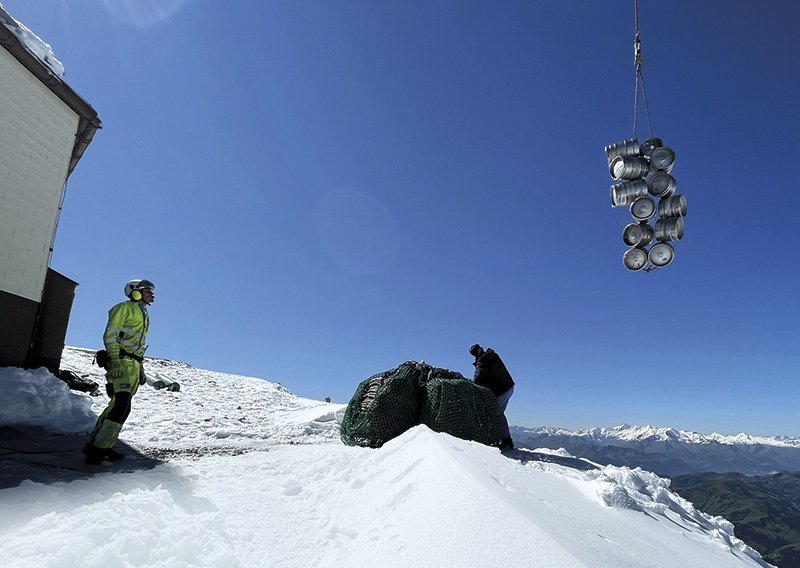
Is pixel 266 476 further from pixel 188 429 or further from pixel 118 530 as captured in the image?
pixel 188 429

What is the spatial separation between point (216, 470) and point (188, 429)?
13.4 ft

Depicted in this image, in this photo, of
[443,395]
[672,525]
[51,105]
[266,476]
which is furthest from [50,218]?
[672,525]

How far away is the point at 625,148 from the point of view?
31.5 feet

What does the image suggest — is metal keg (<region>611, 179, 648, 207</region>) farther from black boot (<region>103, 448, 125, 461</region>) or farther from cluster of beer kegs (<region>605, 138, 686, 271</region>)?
black boot (<region>103, 448, 125, 461</region>)

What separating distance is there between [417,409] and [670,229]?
669 centimetres

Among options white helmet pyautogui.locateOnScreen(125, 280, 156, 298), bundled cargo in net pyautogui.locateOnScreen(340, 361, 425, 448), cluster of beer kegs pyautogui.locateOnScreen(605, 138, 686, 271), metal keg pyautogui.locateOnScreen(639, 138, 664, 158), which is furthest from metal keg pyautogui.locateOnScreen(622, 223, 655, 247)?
white helmet pyautogui.locateOnScreen(125, 280, 156, 298)

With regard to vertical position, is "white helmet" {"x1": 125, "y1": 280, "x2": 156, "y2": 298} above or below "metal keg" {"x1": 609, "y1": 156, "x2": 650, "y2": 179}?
below

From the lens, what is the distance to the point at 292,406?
13844 millimetres

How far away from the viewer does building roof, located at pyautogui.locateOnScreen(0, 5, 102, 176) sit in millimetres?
8625

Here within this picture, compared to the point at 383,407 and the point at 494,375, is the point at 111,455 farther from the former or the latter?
the point at 494,375

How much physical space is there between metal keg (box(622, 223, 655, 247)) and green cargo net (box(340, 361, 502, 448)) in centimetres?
504

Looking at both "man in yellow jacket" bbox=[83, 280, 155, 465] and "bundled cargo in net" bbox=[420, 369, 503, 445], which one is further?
"bundled cargo in net" bbox=[420, 369, 503, 445]

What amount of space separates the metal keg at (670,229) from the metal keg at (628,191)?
2.49 ft

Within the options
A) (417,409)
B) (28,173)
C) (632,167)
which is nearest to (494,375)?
(417,409)
